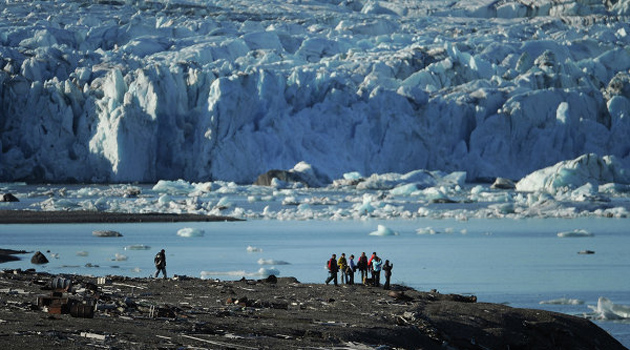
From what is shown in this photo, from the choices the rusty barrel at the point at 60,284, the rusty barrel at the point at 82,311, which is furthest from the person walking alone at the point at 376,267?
the rusty barrel at the point at 82,311

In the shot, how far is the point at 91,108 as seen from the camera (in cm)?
3697

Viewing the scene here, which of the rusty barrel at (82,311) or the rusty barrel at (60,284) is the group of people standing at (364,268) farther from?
the rusty barrel at (82,311)

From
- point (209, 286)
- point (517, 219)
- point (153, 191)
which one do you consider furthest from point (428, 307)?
point (153, 191)

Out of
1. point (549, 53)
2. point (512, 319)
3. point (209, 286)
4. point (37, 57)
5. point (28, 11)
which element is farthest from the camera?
point (28, 11)

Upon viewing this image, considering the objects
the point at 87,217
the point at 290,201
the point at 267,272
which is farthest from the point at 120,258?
the point at 290,201

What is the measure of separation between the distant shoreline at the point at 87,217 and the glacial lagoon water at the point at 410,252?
76 centimetres

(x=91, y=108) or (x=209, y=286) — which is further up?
(x=91, y=108)

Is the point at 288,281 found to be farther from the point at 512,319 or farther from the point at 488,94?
the point at 488,94

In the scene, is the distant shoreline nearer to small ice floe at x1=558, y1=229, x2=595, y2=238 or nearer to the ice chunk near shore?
small ice floe at x1=558, y1=229, x2=595, y2=238

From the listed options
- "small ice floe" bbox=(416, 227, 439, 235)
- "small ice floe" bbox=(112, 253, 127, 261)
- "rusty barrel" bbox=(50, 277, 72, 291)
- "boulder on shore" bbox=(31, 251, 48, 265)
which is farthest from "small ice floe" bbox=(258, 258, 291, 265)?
"small ice floe" bbox=(416, 227, 439, 235)

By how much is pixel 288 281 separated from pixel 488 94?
93.7 feet

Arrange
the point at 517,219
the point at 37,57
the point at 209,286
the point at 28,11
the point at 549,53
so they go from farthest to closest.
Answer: the point at 28,11 < the point at 549,53 < the point at 37,57 < the point at 517,219 < the point at 209,286

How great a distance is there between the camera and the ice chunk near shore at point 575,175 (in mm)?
32688

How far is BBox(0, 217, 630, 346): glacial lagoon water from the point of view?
13.9 meters
